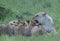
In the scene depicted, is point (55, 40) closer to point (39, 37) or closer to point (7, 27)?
point (39, 37)

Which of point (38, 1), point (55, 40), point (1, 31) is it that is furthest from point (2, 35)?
point (38, 1)

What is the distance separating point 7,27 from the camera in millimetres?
8570

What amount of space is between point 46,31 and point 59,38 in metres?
1.09

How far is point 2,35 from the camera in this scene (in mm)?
8031

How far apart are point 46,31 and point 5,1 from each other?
508cm

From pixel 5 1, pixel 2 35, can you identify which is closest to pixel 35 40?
pixel 2 35

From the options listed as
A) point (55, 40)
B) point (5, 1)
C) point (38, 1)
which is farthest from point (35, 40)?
point (38, 1)

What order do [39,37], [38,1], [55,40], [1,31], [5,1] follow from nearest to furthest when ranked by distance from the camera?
[55,40] < [39,37] < [1,31] < [5,1] < [38,1]

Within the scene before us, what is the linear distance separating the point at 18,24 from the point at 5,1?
15.9 ft

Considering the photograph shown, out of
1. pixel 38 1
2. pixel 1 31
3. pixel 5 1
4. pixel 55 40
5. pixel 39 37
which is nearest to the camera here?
pixel 55 40

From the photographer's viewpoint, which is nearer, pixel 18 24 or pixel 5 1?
pixel 18 24

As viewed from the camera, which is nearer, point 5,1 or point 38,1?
point 5,1

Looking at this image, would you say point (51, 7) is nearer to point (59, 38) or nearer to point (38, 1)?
point (38, 1)

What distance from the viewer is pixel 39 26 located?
28.6 ft
